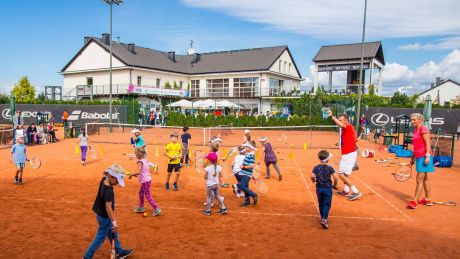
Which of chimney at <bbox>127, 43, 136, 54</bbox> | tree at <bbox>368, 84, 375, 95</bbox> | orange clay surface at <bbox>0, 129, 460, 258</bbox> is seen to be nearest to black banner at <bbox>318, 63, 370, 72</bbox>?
tree at <bbox>368, 84, 375, 95</bbox>

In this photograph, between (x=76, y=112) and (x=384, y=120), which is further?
(x=76, y=112)

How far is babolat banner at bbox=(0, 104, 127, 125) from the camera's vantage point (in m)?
34.7

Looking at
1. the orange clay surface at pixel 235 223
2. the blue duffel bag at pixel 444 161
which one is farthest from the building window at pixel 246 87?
the orange clay surface at pixel 235 223

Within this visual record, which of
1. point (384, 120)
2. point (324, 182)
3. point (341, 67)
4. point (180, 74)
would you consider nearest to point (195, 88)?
point (180, 74)

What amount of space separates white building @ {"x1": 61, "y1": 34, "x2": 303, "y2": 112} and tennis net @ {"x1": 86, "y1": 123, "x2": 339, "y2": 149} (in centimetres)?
1272

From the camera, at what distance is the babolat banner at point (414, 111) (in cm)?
3266

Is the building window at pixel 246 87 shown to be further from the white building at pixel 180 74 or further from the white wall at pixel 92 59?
the white wall at pixel 92 59

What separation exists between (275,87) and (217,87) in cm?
822

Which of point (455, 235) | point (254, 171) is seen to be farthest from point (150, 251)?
point (455, 235)

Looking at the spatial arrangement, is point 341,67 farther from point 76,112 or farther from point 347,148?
point 347,148

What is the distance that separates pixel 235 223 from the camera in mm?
7941

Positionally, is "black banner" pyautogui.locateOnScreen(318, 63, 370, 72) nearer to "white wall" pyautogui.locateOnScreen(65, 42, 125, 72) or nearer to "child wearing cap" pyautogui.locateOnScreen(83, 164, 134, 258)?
"white wall" pyautogui.locateOnScreen(65, 42, 125, 72)

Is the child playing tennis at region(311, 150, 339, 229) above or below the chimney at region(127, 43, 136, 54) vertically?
below

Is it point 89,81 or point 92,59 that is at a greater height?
point 92,59
